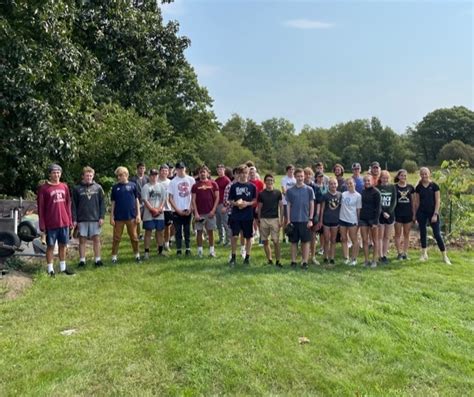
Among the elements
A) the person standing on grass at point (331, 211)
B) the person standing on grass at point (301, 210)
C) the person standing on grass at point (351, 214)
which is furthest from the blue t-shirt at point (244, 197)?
the person standing on grass at point (351, 214)

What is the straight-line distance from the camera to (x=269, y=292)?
23.0ft

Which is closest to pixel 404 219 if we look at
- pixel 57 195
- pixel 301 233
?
pixel 301 233

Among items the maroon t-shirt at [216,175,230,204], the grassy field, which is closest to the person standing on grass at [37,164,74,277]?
the grassy field

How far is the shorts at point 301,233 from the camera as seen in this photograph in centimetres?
906

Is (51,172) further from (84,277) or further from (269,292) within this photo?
(269,292)

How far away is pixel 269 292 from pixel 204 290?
0.96 metres

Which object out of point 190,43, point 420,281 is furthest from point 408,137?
point 420,281

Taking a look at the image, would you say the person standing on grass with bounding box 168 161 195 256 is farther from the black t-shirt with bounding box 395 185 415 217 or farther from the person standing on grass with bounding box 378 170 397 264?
the black t-shirt with bounding box 395 185 415 217

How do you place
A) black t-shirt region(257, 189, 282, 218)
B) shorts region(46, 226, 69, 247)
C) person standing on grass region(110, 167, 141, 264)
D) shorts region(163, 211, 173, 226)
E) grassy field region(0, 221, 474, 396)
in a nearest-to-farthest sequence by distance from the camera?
grassy field region(0, 221, 474, 396), shorts region(46, 226, 69, 247), black t-shirt region(257, 189, 282, 218), person standing on grass region(110, 167, 141, 264), shorts region(163, 211, 173, 226)

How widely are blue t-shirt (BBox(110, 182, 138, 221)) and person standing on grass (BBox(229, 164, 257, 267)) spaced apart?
6.37 feet

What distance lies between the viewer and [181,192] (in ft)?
33.0

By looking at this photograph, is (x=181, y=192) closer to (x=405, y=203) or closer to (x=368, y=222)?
(x=368, y=222)

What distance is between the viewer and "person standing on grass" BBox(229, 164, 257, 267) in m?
9.13

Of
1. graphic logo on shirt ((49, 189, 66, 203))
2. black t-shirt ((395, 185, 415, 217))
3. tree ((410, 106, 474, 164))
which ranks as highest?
tree ((410, 106, 474, 164))
